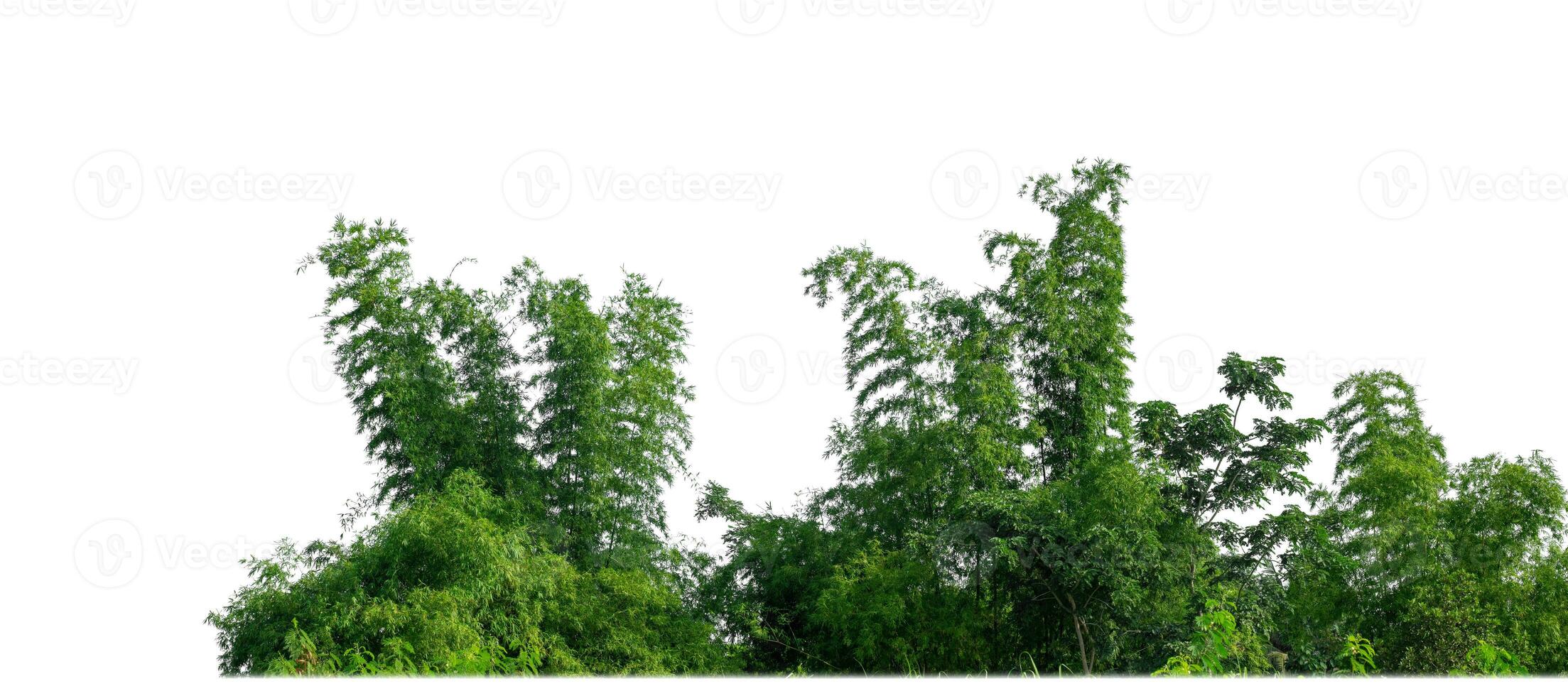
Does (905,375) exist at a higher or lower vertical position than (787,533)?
higher

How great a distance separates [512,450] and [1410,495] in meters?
13.2

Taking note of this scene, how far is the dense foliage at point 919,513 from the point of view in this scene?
1383 centimetres

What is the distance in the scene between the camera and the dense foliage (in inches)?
544

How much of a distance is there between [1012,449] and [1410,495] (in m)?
6.10

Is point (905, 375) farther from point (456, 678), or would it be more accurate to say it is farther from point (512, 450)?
Answer: point (456, 678)

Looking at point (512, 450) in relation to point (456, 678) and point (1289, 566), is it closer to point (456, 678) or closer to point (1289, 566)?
point (1289, 566)

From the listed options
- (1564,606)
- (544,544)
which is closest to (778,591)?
(544,544)

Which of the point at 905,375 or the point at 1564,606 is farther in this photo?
the point at 905,375

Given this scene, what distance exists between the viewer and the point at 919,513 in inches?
637

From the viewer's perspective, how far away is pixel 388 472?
1614 cm

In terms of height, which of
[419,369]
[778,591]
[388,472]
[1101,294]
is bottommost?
[778,591]
